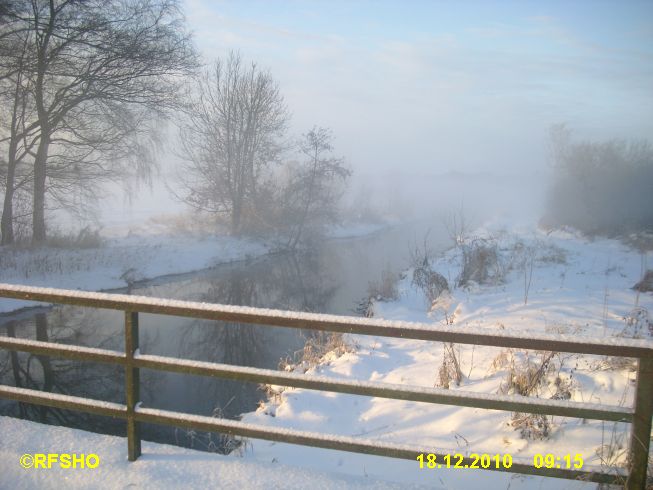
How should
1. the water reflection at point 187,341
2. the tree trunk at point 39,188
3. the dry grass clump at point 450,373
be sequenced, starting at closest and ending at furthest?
the dry grass clump at point 450,373 < the water reflection at point 187,341 < the tree trunk at point 39,188

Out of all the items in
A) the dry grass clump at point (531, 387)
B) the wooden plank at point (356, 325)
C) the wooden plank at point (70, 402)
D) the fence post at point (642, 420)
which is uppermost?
the wooden plank at point (356, 325)

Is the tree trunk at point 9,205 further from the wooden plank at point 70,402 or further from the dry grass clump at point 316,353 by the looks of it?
the wooden plank at point 70,402

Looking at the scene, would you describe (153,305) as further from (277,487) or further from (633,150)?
(633,150)

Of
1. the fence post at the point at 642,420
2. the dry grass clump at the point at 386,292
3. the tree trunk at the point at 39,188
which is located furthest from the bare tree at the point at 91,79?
the fence post at the point at 642,420

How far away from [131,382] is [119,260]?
15.5 m

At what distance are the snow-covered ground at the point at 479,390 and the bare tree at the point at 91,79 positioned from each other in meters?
12.7

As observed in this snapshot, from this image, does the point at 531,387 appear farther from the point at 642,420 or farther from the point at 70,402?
the point at 70,402

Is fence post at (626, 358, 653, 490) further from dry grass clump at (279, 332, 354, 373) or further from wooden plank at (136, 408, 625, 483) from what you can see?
dry grass clump at (279, 332, 354, 373)

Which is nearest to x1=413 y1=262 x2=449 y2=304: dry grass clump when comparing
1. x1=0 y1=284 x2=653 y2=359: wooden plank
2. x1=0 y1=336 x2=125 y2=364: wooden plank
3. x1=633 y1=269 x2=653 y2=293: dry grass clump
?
x1=633 y1=269 x2=653 y2=293: dry grass clump

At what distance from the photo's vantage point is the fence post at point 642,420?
2426 mm

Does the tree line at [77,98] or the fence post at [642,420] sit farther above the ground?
the tree line at [77,98]

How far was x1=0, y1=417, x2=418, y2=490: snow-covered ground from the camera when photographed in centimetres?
298

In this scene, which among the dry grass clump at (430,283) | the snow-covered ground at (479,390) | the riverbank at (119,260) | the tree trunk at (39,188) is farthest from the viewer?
the tree trunk at (39,188)

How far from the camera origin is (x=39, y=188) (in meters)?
16.2
